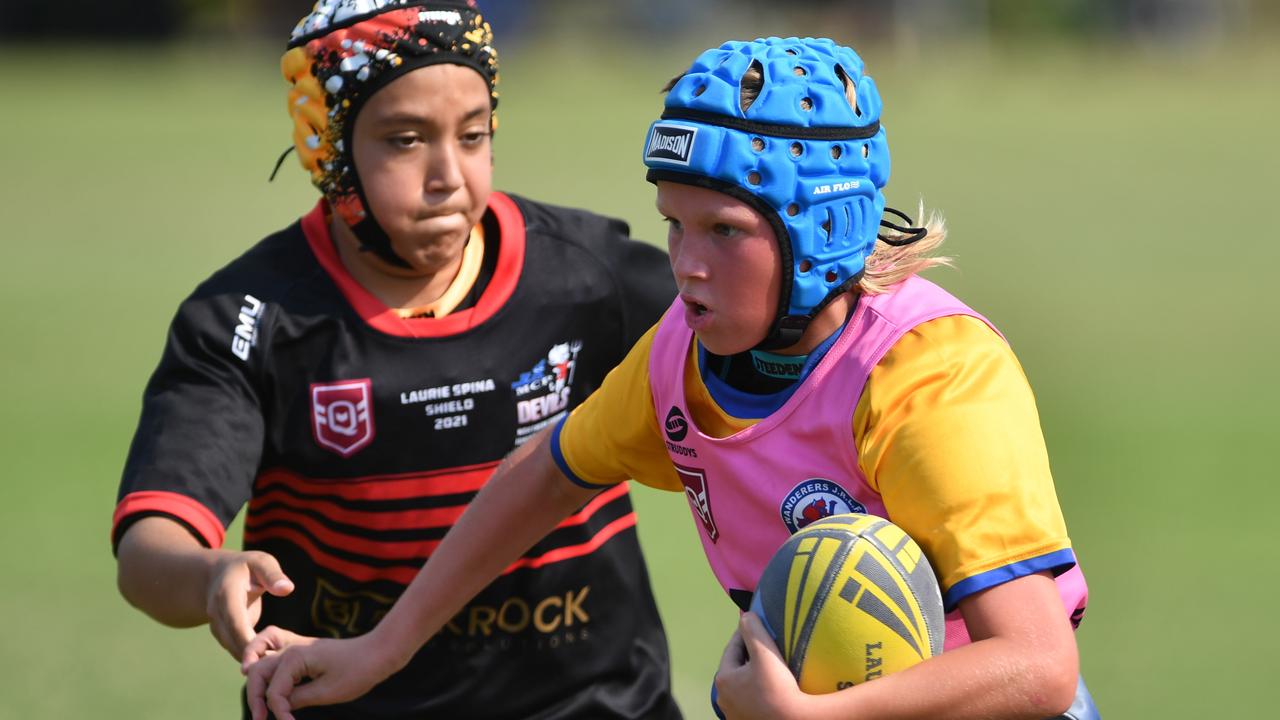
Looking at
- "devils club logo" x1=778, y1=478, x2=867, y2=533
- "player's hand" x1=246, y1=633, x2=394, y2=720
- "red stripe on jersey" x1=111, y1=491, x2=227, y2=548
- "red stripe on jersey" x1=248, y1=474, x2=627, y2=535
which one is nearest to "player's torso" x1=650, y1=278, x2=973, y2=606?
"devils club logo" x1=778, y1=478, x2=867, y2=533

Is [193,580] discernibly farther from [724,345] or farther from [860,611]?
[860,611]

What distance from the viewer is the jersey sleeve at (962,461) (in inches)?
120

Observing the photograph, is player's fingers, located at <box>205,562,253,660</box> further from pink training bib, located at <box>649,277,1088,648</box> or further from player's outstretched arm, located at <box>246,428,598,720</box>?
pink training bib, located at <box>649,277,1088,648</box>

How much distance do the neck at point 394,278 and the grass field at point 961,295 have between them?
2907 mm

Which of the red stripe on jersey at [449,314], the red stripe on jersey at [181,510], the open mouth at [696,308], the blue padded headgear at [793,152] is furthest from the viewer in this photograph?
the red stripe on jersey at [449,314]

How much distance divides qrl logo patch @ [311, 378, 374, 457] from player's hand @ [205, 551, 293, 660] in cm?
80

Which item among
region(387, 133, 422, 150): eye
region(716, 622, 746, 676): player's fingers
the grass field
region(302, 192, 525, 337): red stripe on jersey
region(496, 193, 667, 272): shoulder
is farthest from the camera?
the grass field

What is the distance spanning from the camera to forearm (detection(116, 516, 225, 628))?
4000 mm

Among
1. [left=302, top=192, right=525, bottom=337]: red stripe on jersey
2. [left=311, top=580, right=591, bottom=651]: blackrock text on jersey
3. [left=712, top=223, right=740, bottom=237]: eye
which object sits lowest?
[left=311, top=580, right=591, bottom=651]: blackrock text on jersey

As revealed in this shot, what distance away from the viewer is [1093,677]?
7227 millimetres

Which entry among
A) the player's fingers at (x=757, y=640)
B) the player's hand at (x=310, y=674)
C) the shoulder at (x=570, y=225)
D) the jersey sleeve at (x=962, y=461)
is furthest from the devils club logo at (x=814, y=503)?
the shoulder at (x=570, y=225)

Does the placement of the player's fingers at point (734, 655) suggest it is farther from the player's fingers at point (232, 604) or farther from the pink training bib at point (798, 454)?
the player's fingers at point (232, 604)

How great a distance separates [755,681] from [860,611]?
24 cm

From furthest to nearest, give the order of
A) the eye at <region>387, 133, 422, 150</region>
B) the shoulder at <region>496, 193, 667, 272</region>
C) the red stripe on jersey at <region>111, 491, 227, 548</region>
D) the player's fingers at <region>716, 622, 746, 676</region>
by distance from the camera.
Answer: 1. the shoulder at <region>496, 193, 667, 272</region>
2. the eye at <region>387, 133, 422, 150</region>
3. the red stripe on jersey at <region>111, 491, 227, 548</region>
4. the player's fingers at <region>716, 622, 746, 676</region>
